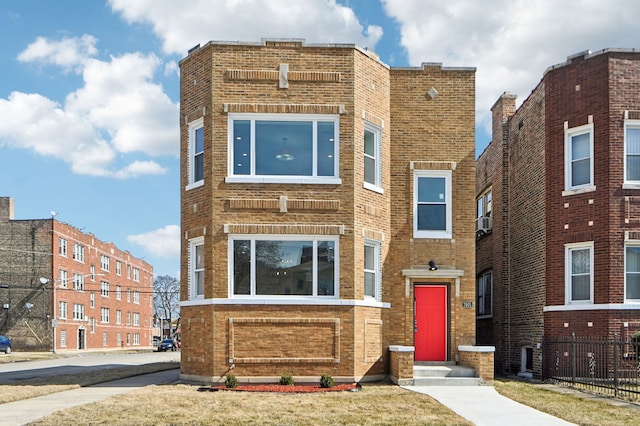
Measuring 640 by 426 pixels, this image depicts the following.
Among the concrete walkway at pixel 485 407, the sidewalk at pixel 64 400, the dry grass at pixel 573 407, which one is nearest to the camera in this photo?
the concrete walkway at pixel 485 407

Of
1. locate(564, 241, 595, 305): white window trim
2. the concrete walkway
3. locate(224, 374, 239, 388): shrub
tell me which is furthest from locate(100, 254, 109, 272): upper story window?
the concrete walkway

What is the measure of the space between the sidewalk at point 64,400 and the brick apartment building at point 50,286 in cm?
4086

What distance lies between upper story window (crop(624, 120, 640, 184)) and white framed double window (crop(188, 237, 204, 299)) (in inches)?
451

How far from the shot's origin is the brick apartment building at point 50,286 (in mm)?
57000

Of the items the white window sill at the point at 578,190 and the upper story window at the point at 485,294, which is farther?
the upper story window at the point at 485,294

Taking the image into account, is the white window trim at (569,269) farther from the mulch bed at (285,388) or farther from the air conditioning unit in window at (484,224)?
the mulch bed at (285,388)

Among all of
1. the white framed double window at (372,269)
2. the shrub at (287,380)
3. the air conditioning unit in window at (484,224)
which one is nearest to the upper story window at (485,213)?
the air conditioning unit in window at (484,224)

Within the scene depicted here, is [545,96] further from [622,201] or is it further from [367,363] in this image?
[367,363]

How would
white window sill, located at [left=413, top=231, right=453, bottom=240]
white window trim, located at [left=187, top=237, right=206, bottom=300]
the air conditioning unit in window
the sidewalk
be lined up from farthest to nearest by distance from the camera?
1. the air conditioning unit in window
2. white window sill, located at [left=413, top=231, right=453, bottom=240]
3. white window trim, located at [left=187, top=237, right=206, bottom=300]
4. the sidewalk

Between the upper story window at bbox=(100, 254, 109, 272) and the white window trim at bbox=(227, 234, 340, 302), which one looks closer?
the white window trim at bbox=(227, 234, 340, 302)

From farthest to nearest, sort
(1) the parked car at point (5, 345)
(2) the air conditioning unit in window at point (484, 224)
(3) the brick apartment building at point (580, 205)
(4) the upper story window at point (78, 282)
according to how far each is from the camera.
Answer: (4) the upper story window at point (78, 282) → (1) the parked car at point (5, 345) → (2) the air conditioning unit in window at point (484, 224) → (3) the brick apartment building at point (580, 205)

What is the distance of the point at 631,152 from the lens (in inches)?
737

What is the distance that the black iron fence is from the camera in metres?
17.4

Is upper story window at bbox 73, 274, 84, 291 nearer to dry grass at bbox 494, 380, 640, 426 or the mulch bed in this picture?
the mulch bed
